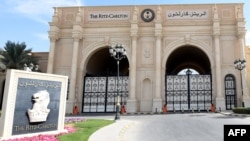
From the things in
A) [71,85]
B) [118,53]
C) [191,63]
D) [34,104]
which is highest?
[191,63]

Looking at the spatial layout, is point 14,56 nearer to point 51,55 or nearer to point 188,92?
point 51,55

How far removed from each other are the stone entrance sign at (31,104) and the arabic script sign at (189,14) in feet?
81.5

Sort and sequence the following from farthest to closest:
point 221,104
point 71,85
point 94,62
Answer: point 94,62, point 71,85, point 221,104

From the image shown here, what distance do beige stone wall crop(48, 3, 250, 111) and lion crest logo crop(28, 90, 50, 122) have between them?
2034cm

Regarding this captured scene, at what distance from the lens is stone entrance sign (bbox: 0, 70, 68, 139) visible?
8938 millimetres

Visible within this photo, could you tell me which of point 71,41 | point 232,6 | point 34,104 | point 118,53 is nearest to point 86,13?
point 71,41

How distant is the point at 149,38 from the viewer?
32500 mm

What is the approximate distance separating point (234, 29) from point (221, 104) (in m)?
10.0

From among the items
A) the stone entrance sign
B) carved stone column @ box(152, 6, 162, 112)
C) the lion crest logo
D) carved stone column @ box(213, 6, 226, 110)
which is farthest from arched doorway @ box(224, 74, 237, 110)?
the lion crest logo

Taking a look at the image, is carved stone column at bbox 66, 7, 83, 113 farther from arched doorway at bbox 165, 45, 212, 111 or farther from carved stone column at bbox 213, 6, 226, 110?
carved stone column at bbox 213, 6, 226, 110

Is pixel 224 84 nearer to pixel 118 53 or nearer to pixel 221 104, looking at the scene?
pixel 221 104

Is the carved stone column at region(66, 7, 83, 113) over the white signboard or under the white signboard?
under

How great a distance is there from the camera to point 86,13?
3447 centimetres

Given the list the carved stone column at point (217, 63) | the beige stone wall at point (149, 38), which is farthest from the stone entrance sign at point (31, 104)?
the carved stone column at point (217, 63)
